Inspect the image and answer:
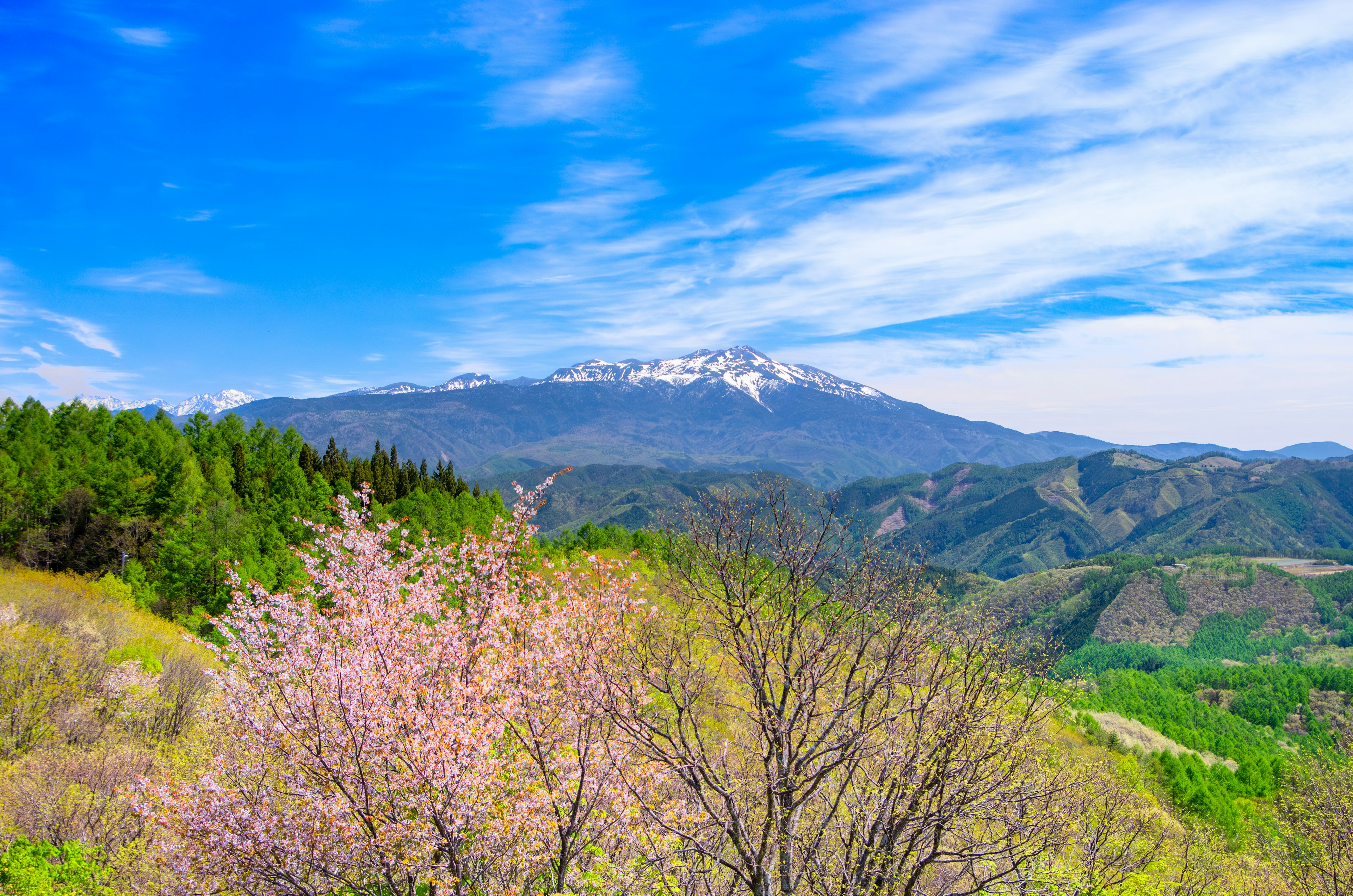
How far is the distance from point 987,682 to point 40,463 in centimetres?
6910

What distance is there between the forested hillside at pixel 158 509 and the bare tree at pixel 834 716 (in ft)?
98.5

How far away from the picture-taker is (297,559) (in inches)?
2048

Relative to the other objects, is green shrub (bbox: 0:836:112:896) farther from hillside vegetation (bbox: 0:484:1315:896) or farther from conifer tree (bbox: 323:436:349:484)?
conifer tree (bbox: 323:436:349:484)

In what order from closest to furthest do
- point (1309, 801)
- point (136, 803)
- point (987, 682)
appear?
point (136, 803)
point (987, 682)
point (1309, 801)

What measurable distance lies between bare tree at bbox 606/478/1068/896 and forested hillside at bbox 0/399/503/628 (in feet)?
98.5

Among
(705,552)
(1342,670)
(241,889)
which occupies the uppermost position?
(705,552)

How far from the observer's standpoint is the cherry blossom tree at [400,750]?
1070 cm

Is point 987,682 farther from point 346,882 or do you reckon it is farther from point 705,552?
point 346,882

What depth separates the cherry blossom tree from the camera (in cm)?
1070

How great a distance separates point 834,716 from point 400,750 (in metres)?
8.95

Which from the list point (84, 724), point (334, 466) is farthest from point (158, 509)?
point (84, 724)

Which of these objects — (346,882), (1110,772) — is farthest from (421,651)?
(1110,772)

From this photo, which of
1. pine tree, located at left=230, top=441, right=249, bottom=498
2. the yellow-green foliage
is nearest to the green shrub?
the yellow-green foliage

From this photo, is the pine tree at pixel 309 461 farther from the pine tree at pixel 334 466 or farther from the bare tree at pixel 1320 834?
the bare tree at pixel 1320 834
